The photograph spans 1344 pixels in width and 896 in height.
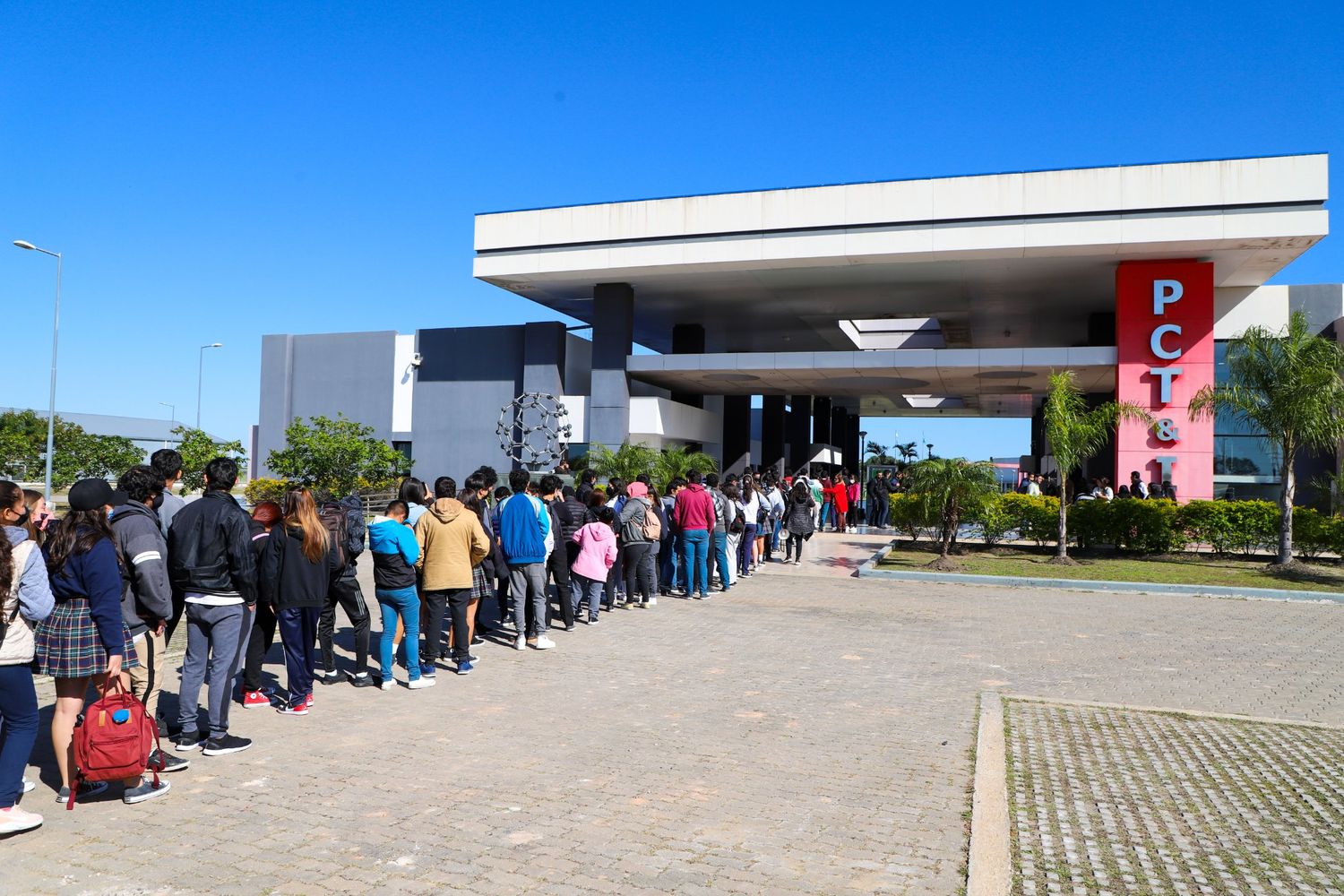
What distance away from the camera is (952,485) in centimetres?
1719

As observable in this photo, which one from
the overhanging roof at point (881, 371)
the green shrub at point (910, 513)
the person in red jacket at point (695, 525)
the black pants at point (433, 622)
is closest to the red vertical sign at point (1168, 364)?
the overhanging roof at point (881, 371)

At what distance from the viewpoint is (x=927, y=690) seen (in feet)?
26.0

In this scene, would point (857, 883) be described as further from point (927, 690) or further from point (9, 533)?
point (9, 533)

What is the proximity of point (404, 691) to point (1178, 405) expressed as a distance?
69.9ft

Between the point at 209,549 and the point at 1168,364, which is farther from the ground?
the point at 1168,364

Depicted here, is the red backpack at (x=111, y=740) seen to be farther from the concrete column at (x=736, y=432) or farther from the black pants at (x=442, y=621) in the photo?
the concrete column at (x=736, y=432)

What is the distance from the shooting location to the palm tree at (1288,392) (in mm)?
16547

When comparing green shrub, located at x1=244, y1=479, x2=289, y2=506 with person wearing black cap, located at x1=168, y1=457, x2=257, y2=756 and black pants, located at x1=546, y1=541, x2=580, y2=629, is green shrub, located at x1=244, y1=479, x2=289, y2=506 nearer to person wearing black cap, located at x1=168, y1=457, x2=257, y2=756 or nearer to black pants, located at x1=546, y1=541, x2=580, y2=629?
black pants, located at x1=546, y1=541, x2=580, y2=629

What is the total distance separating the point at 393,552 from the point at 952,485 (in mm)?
12230

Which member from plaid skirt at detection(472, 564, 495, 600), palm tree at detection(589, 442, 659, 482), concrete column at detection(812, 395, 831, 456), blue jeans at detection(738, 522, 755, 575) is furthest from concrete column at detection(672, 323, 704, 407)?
plaid skirt at detection(472, 564, 495, 600)

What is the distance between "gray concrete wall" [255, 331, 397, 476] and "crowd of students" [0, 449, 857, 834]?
21106 mm

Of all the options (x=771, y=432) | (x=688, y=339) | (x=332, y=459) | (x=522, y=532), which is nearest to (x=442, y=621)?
(x=522, y=532)

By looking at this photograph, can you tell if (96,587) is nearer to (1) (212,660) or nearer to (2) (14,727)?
(2) (14,727)

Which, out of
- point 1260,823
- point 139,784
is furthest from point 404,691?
point 1260,823
